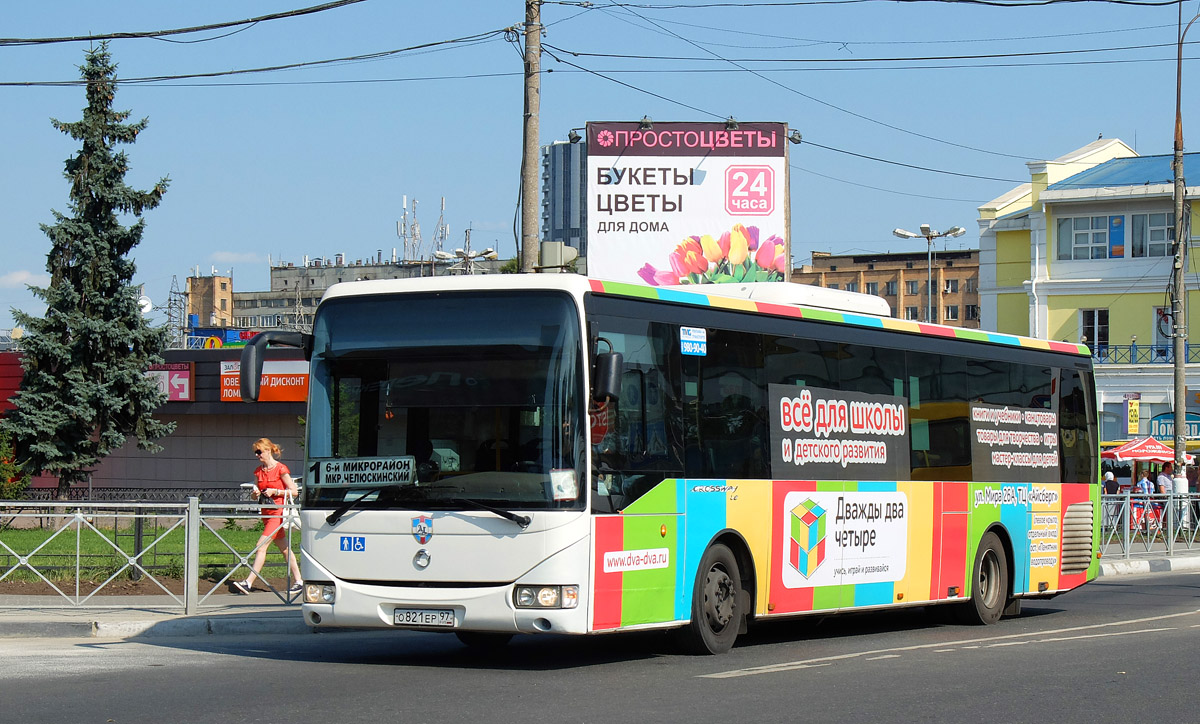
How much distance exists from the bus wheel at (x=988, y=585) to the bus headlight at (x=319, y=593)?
7.41m

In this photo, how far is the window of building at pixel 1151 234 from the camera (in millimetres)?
57094

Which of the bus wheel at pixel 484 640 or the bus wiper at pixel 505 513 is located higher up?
the bus wiper at pixel 505 513

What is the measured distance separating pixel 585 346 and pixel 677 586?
2108 millimetres

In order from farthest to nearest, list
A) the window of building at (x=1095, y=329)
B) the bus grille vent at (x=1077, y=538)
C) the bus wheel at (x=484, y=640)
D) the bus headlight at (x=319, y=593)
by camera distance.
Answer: the window of building at (x=1095, y=329) < the bus grille vent at (x=1077, y=538) < the bus wheel at (x=484, y=640) < the bus headlight at (x=319, y=593)

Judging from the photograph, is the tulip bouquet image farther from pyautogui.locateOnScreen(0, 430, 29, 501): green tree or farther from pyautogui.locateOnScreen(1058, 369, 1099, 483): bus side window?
pyautogui.locateOnScreen(0, 430, 29, 501): green tree

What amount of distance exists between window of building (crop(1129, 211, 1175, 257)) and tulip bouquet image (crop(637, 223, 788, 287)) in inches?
1389

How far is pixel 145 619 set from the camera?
13391 mm

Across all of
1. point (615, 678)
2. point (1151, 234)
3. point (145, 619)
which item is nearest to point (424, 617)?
point (615, 678)

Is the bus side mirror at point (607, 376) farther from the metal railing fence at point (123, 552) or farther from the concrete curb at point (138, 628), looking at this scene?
the metal railing fence at point (123, 552)

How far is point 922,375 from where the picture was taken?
14.5m

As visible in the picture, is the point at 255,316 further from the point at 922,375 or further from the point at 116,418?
the point at 922,375

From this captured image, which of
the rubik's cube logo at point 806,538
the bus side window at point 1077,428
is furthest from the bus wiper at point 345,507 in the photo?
the bus side window at point 1077,428

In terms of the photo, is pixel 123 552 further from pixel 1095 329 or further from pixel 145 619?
pixel 1095 329

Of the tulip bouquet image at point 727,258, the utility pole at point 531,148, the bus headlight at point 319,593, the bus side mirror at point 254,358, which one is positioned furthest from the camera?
the tulip bouquet image at point 727,258
